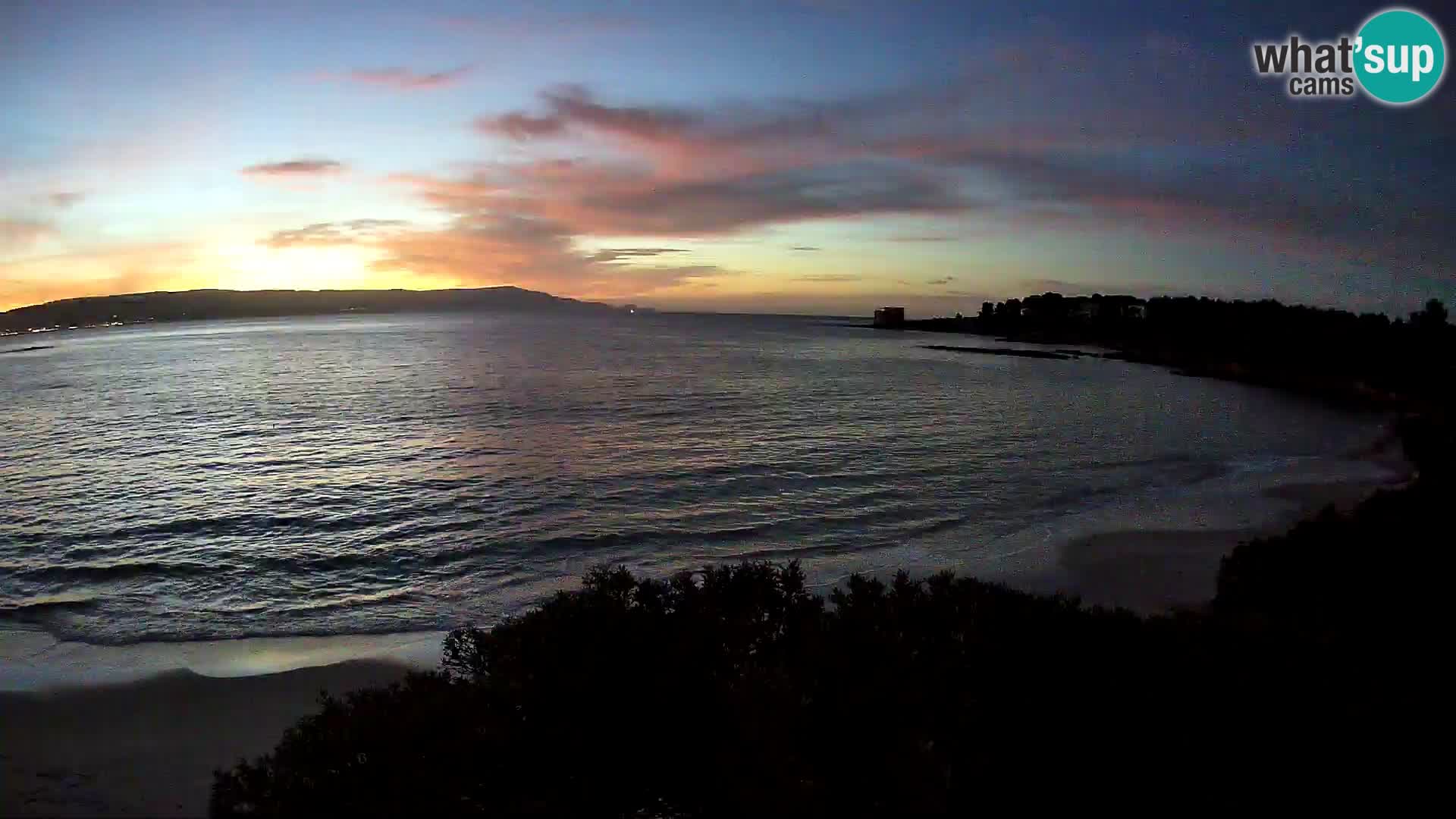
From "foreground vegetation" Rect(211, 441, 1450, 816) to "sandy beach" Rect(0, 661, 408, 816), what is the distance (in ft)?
12.5

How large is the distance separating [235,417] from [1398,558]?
164 feet

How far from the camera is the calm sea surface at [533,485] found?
17.5 meters

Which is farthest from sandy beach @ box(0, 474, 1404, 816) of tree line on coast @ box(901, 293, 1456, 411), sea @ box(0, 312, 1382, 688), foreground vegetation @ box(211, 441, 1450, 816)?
tree line on coast @ box(901, 293, 1456, 411)

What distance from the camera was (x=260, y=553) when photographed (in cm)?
1950

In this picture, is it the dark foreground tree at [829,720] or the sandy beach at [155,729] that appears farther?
the sandy beach at [155,729]

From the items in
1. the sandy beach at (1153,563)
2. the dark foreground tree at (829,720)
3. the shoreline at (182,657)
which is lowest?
the shoreline at (182,657)

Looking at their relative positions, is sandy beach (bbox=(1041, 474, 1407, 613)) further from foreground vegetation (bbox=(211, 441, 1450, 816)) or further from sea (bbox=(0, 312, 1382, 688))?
foreground vegetation (bbox=(211, 441, 1450, 816))

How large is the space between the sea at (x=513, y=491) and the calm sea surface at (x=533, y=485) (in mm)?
133

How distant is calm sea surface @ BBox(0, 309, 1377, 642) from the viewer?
691 inches

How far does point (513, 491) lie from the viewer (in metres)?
26.4

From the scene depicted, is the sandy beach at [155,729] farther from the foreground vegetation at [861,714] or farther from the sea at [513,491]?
the foreground vegetation at [861,714]

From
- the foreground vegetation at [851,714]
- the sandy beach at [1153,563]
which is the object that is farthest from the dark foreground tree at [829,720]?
the sandy beach at [1153,563]

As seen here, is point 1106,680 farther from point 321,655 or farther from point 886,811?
point 321,655

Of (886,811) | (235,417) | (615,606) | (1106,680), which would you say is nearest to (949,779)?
(886,811)
